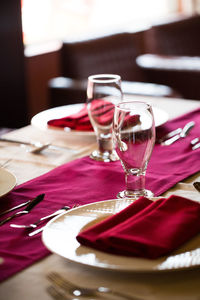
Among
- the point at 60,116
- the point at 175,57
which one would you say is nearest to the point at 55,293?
the point at 60,116

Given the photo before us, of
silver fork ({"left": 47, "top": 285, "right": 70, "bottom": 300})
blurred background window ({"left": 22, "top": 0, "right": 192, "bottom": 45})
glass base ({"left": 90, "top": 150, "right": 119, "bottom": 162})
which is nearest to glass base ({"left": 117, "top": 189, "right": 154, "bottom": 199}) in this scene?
glass base ({"left": 90, "top": 150, "right": 119, "bottom": 162})

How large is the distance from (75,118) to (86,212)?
2.21 ft

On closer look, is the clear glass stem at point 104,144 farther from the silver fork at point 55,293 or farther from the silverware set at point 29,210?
the silver fork at point 55,293

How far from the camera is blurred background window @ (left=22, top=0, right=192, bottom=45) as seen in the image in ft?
13.5

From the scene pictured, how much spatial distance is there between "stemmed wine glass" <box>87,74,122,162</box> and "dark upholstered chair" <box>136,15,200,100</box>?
2.22 m

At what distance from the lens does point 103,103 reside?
1.38 meters

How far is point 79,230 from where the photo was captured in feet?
2.93

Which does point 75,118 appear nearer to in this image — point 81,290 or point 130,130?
point 130,130

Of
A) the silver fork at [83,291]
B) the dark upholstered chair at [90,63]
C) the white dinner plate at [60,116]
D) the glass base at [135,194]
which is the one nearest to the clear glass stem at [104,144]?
the white dinner plate at [60,116]

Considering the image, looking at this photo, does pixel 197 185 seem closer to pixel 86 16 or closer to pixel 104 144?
pixel 104 144

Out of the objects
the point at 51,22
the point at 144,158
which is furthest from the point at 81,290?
the point at 51,22

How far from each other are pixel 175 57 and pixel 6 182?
2.84 m

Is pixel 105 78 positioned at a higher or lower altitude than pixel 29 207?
higher

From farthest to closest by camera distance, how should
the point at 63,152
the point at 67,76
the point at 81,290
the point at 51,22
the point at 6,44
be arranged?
1. the point at 51,22
2. the point at 67,76
3. the point at 6,44
4. the point at 63,152
5. the point at 81,290
